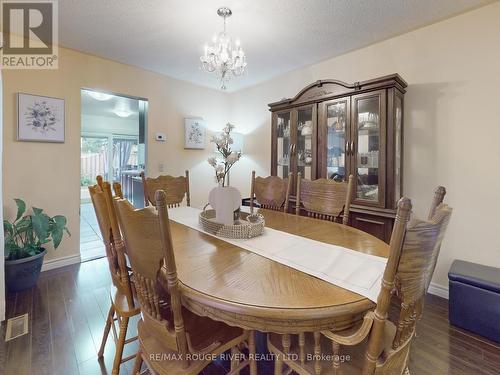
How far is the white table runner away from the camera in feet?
3.05

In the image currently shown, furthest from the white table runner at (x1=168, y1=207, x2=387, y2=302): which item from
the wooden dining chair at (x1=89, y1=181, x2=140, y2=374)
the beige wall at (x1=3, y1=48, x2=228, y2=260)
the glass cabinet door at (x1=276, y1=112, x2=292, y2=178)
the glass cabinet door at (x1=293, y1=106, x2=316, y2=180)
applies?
the beige wall at (x1=3, y1=48, x2=228, y2=260)

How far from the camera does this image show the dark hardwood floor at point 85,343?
4.77ft

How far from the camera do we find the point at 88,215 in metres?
5.64

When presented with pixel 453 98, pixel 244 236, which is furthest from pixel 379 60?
pixel 244 236

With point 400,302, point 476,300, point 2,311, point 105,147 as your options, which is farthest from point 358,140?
point 105,147

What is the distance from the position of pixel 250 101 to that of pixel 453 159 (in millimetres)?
2761

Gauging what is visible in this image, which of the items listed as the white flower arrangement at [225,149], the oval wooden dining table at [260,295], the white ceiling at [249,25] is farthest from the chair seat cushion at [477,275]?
the white ceiling at [249,25]

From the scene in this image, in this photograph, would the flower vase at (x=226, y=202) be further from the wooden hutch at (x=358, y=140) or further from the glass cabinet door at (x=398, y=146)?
the glass cabinet door at (x=398, y=146)

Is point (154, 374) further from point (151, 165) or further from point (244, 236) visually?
point (151, 165)

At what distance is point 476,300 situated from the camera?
1.71 m

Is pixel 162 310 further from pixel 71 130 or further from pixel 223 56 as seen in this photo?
pixel 71 130

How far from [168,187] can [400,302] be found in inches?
86.3

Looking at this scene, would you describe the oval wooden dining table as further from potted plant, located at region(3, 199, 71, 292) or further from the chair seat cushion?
potted plant, located at region(3, 199, 71, 292)

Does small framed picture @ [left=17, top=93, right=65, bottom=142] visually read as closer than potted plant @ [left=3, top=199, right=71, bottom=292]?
No
